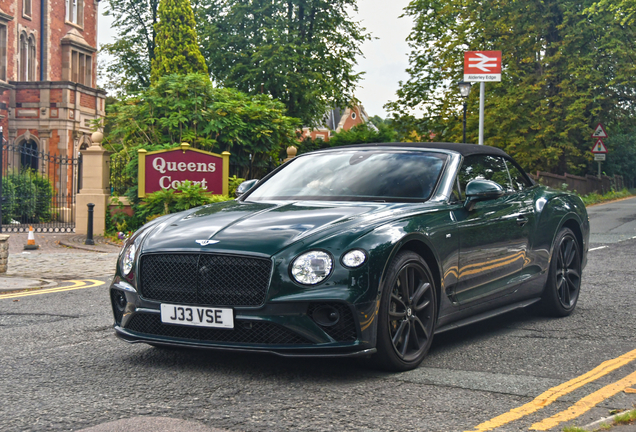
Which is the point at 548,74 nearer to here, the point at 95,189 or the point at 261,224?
the point at 95,189

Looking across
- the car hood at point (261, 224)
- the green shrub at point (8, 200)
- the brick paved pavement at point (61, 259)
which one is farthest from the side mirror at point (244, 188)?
the green shrub at point (8, 200)

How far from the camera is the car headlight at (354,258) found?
14.8ft

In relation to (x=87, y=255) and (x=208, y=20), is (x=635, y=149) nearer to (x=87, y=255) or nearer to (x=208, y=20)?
(x=208, y=20)

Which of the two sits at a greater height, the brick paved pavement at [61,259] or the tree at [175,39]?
the tree at [175,39]

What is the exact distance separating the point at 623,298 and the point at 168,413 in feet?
19.5

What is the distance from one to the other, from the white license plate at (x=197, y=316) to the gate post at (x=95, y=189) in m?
14.8

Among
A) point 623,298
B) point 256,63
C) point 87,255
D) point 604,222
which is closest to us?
point 623,298

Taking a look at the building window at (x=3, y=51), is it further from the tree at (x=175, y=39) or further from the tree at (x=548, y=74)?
the tree at (x=548, y=74)

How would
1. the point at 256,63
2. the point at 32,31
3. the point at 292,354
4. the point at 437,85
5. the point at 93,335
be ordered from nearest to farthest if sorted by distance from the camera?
the point at 292,354
the point at 93,335
the point at 256,63
the point at 32,31
the point at 437,85

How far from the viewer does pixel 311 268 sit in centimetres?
451

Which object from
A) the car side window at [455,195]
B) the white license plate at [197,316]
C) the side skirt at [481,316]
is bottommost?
the side skirt at [481,316]

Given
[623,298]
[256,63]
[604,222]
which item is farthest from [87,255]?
[256,63]

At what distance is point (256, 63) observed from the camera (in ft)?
112

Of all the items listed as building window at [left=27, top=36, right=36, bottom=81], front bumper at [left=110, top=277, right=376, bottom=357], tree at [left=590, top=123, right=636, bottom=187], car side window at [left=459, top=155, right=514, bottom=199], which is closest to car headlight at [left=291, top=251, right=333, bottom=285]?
front bumper at [left=110, top=277, right=376, bottom=357]
